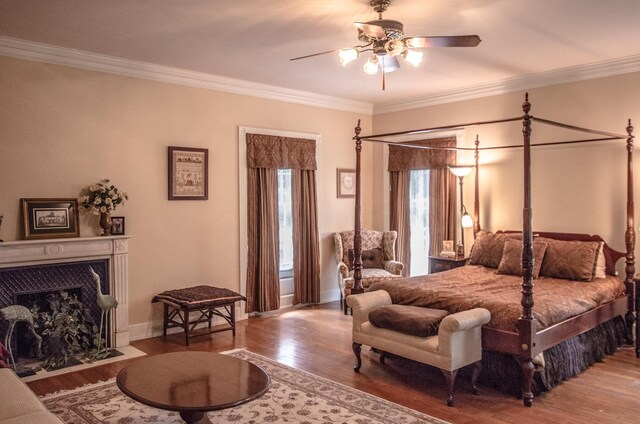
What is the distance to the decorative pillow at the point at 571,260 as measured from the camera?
4.81m

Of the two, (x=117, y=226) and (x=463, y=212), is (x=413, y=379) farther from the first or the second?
(x=117, y=226)

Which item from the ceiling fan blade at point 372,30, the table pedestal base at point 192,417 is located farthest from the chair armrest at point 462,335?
the ceiling fan blade at point 372,30

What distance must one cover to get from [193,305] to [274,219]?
68.8 inches

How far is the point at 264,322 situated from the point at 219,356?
254cm

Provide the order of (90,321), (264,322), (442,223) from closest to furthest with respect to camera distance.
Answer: (90,321) < (264,322) < (442,223)

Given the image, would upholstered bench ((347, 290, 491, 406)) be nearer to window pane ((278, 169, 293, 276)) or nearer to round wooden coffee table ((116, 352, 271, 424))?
round wooden coffee table ((116, 352, 271, 424))

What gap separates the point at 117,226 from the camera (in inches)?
198

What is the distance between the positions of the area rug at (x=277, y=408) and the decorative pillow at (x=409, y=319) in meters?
0.55

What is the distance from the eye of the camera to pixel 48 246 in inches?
179

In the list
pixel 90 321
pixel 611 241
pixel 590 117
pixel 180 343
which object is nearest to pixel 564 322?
pixel 611 241

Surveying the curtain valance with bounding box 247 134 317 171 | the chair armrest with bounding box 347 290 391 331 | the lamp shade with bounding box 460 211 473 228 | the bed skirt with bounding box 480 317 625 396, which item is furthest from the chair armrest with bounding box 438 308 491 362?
the curtain valance with bounding box 247 134 317 171

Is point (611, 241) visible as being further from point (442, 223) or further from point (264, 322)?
point (264, 322)

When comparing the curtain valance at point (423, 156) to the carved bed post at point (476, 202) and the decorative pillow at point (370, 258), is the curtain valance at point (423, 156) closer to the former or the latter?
the carved bed post at point (476, 202)

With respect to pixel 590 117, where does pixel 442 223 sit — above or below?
below
